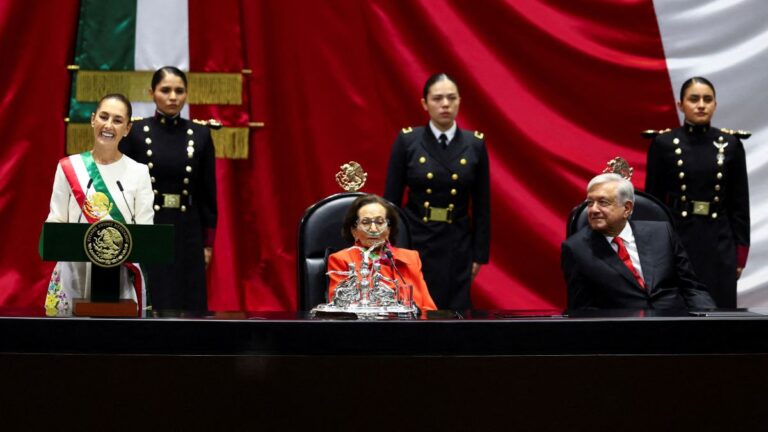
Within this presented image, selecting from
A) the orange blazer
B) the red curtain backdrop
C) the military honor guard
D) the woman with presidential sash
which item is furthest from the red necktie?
the red curtain backdrop

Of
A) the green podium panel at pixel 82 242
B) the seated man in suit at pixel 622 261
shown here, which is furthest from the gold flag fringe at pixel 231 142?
the green podium panel at pixel 82 242

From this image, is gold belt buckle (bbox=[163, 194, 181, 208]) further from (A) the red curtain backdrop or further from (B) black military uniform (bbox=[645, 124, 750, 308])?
(B) black military uniform (bbox=[645, 124, 750, 308])

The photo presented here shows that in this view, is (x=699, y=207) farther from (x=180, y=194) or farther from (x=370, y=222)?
(x=180, y=194)

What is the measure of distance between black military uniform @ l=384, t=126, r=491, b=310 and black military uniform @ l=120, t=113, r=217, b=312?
30.0 inches

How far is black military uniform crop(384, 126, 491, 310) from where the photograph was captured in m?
4.23

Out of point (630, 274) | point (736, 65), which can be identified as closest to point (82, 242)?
point (630, 274)

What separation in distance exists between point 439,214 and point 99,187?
1.48 meters

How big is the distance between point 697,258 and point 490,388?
2.54 m

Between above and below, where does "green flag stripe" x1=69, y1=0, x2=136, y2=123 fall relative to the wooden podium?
above

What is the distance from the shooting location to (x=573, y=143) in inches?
205

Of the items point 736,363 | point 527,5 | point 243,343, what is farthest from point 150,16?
point 736,363

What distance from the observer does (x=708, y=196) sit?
439 centimetres

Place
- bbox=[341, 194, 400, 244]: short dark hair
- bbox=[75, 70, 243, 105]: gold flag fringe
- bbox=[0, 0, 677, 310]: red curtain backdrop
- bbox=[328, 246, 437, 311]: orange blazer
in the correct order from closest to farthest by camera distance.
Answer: bbox=[328, 246, 437, 311]: orange blazer, bbox=[341, 194, 400, 244]: short dark hair, bbox=[75, 70, 243, 105]: gold flag fringe, bbox=[0, 0, 677, 310]: red curtain backdrop

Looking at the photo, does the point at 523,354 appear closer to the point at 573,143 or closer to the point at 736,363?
the point at 736,363
